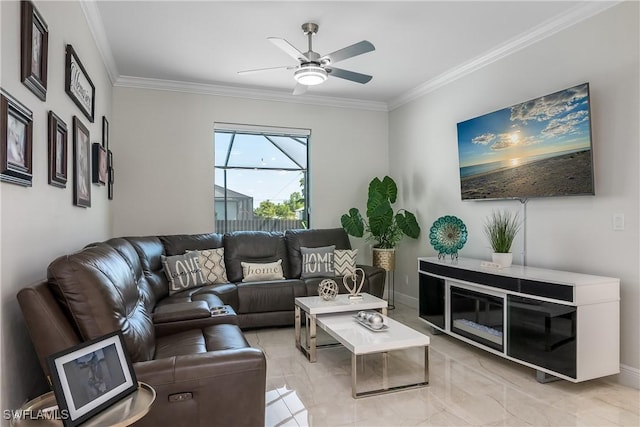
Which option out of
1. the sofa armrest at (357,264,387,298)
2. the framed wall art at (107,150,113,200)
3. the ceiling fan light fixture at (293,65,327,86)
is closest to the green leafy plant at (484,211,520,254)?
the sofa armrest at (357,264,387,298)

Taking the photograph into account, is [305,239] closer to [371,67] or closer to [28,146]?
[371,67]

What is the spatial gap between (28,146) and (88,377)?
1.08 m

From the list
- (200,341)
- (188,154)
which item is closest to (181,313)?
(200,341)

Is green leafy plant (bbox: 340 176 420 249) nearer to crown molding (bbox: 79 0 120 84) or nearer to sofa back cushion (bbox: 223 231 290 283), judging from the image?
sofa back cushion (bbox: 223 231 290 283)

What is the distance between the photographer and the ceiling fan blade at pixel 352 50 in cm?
282

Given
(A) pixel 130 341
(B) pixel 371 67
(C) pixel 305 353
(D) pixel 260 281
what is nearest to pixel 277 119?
(B) pixel 371 67

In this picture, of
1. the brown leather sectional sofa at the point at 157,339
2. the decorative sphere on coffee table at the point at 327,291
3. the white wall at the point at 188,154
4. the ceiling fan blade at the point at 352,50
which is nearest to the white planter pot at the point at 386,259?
the white wall at the point at 188,154

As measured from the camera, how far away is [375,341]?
262cm

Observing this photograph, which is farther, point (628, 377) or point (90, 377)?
point (628, 377)

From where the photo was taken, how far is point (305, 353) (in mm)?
3377

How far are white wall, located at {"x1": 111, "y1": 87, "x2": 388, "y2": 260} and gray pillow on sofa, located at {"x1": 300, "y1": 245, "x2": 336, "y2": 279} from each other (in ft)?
2.82

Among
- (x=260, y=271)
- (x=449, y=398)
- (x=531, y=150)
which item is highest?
(x=531, y=150)

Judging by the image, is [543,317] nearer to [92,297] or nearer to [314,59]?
[314,59]

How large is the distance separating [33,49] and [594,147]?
3576 mm
